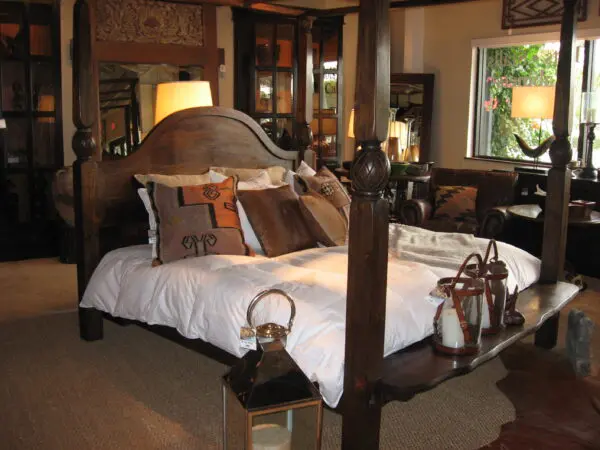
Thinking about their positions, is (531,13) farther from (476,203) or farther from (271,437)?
(271,437)

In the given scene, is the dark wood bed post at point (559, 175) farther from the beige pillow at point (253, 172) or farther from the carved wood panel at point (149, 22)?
the carved wood panel at point (149, 22)

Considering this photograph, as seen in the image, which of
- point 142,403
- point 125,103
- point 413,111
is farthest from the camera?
point 413,111

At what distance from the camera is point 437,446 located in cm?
272

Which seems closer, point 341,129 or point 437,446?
point 437,446

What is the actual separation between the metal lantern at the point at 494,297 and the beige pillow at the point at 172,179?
6.12 ft

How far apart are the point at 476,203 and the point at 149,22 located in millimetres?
3413

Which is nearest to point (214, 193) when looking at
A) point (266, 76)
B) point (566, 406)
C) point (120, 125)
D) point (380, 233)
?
point (380, 233)

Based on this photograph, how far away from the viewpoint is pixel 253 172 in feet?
14.4

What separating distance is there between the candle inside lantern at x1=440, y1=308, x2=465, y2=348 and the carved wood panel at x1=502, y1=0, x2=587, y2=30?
4.43 metres

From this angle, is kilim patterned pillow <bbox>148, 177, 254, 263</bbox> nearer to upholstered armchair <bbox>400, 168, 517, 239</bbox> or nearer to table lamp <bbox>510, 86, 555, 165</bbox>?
upholstered armchair <bbox>400, 168, 517, 239</bbox>

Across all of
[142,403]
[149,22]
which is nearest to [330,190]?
[142,403]

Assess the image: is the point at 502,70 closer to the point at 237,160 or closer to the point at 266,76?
the point at 266,76

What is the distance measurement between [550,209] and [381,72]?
191cm

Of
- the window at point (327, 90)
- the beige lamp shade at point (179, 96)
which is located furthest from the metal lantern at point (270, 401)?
the window at point (327, 90)
